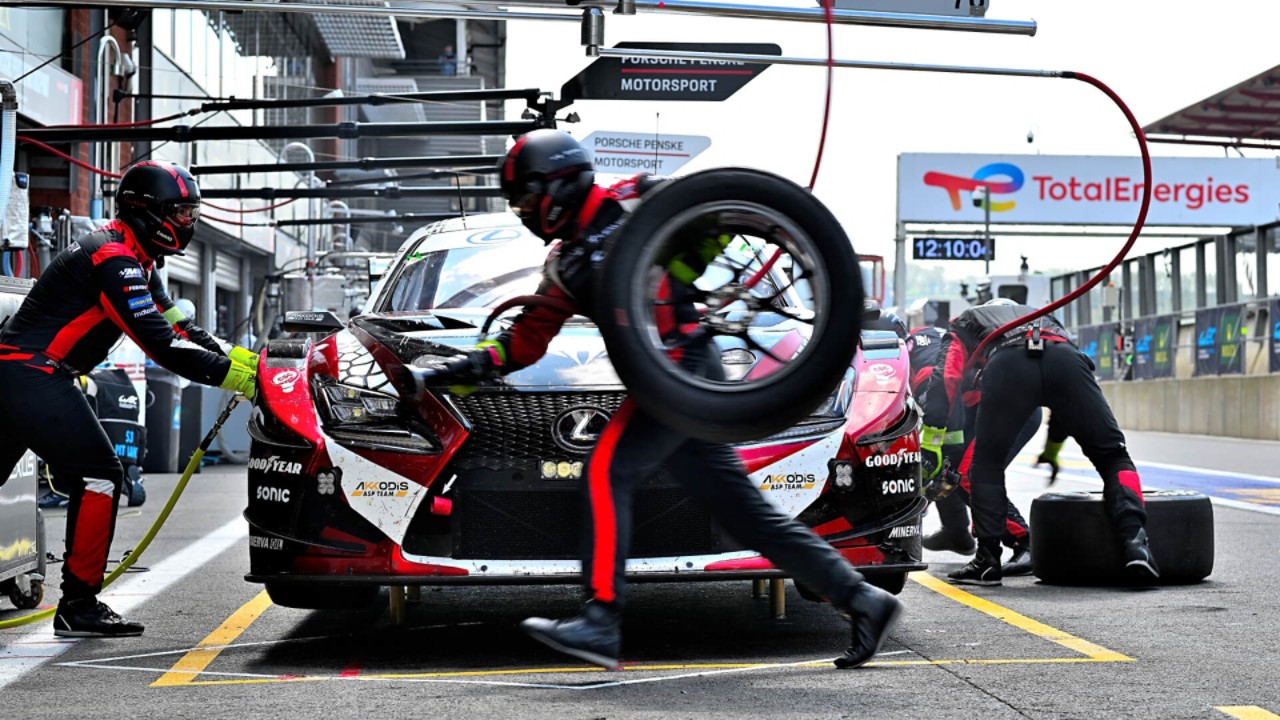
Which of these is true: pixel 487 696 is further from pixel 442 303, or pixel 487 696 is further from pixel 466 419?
pixel 442 303

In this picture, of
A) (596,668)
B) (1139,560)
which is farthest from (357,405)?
A: (1139,560)

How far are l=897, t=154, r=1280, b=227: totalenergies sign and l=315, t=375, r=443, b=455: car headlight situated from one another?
51.9 meters

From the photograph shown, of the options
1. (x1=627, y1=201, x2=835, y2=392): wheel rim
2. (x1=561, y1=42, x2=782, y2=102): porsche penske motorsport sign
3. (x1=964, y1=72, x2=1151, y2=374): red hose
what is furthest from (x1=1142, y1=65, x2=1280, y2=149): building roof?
(x1=627, y1=201, x2=835, y2=392): wheel rim

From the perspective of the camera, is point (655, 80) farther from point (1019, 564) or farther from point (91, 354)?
point (91, 354)

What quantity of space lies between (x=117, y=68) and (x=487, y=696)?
12.9 metres

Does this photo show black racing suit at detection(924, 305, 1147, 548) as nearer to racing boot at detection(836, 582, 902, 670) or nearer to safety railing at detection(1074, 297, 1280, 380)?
racing boot at detection(836, 582, 902, 670)

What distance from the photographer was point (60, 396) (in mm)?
6398

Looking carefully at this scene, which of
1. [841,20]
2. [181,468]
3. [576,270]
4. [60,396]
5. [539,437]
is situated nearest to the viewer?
[576,270]

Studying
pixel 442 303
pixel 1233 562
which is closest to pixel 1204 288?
pixel 1233 562

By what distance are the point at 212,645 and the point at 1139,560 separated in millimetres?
3874

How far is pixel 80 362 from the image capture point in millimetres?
6531

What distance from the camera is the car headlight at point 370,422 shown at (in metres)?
5.54

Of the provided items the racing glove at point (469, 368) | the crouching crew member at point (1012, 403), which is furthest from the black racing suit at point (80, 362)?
the crouching crew member at point (1012, 403)

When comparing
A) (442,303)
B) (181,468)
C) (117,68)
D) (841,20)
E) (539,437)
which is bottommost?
(181,468)
